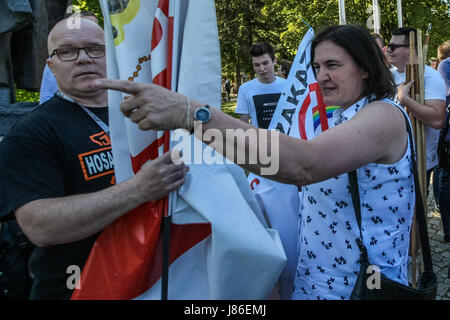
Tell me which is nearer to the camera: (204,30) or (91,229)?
(204,30)

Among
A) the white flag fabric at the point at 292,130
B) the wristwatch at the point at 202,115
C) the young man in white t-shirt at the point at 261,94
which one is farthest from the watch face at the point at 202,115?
the young man in white t-shirt at the point at 261,94

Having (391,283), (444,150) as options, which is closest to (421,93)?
(444,150)

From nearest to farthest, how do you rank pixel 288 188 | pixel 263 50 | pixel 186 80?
pixel 186 80
pixel 288 188
pixel 263 50

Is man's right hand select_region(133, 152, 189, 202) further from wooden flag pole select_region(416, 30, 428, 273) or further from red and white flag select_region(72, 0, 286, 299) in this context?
wooden flag pole select_region(416, 30, 428, 273)

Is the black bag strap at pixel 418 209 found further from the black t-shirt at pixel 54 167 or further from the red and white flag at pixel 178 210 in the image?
the black t-shirt at pixel 54 167

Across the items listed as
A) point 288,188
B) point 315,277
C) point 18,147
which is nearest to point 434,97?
point 288,188

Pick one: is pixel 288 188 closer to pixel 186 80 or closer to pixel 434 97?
pixel 186 80

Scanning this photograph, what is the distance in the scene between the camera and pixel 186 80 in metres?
1.23

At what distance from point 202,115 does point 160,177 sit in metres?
0.29

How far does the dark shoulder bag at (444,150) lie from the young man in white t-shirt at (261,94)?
217 centimetres

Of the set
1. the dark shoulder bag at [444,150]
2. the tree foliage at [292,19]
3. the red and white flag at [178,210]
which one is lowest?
the dark shoulder bag at [444,150]

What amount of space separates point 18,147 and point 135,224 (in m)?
0.63

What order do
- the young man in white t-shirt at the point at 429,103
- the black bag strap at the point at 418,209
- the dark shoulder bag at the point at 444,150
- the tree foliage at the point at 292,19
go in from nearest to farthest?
the black bag strap at the point at 418,209 < the young man in white t-shirt at the point at 429,103 < the dark shoulder bag at the point at 444,150 < the tree foliage at the point at 292,19

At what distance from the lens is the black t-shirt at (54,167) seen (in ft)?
4.83
